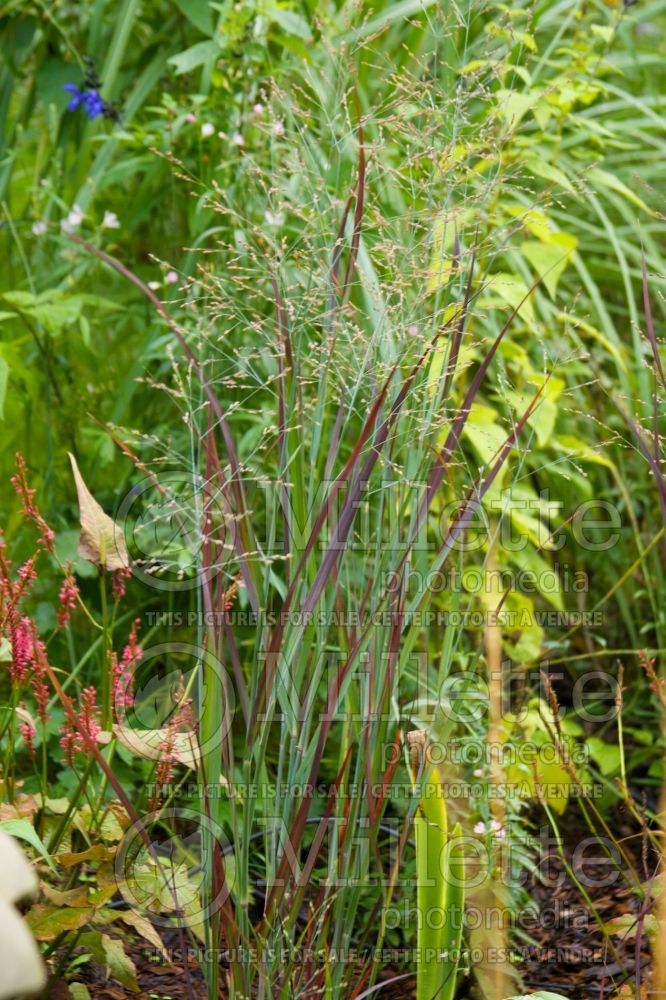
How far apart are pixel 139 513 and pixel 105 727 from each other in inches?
31.5

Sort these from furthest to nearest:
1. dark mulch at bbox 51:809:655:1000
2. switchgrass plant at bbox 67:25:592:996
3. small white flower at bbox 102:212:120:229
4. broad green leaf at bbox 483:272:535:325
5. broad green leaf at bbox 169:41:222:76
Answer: small white flower at bbox 102:212:120:229 → broad green leaf at bbox 169:41:222:76 → broad green leaf at bbox 483:272:535:325 → dark mulch at bbox 51:809:655:1000 → switchgrass plant at bbox 67:25:592:996

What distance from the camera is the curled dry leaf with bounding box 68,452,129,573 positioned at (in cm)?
120

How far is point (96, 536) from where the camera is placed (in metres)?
1.20

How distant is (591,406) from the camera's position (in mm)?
2449

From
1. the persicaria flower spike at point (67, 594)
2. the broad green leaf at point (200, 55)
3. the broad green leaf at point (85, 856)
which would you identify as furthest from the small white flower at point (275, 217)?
the broad green leaf at point (85, 856)

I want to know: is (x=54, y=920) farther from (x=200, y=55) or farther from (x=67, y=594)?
(x=200, y=55)

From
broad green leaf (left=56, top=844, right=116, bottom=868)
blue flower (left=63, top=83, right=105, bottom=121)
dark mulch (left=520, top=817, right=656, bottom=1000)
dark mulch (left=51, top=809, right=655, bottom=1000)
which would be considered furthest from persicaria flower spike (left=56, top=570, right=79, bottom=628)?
blue flower (left=63, top=83, right=105, bottom=121)

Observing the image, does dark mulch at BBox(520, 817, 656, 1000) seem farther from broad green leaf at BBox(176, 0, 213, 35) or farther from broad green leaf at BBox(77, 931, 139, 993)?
broad green leaf at BBox(176, 0, 213, 35)

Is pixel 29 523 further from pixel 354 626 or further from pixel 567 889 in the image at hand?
pixel 567 889

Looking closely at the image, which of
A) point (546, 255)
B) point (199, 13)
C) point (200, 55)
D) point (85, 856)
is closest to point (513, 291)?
point (546, 255)

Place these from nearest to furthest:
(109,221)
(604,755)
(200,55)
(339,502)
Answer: (339,502) → (604,755) → (200,55) → (109,221)

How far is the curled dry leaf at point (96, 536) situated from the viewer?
1.20 metres

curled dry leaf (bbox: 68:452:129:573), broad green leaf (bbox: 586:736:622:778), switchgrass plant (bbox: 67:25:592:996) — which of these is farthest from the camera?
broad green leaf (bbox: 586:736:622:778)

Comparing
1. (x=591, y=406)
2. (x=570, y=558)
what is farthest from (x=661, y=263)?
(x=570, y=558)
